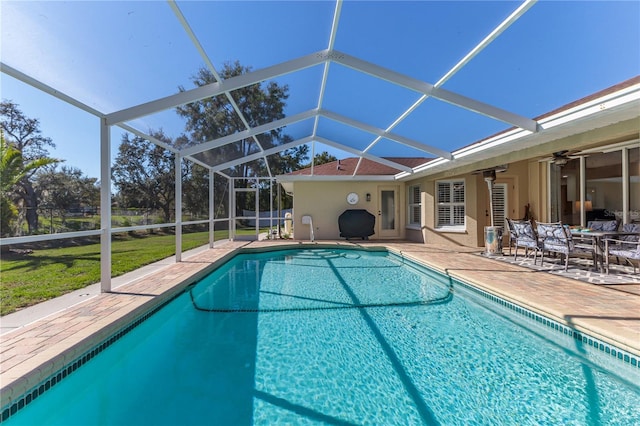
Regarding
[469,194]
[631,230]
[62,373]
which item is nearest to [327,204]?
[469,194]

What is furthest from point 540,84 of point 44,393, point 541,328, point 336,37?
point 44,393

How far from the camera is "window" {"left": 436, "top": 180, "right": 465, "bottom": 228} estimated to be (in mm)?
10828

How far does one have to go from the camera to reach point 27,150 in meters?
4.40

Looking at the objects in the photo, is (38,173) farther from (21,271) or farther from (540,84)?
(540,84)

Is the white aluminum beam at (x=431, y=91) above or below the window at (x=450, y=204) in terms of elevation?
above

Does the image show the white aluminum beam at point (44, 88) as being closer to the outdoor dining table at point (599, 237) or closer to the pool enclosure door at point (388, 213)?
the outdoor dining table at point (599, 237)

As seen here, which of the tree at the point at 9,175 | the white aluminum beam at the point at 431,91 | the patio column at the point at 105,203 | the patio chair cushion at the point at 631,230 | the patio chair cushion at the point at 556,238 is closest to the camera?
the tree at the point at 9,175

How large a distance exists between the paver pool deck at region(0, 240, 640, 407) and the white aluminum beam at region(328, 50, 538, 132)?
2785 millimetres

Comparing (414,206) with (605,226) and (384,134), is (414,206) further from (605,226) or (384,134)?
(605,226)

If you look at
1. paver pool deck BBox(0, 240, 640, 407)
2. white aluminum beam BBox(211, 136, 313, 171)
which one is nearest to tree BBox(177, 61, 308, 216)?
white aluminum beam BBox(211, 136, 313, 171)

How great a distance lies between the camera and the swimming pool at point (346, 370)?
2518 mm

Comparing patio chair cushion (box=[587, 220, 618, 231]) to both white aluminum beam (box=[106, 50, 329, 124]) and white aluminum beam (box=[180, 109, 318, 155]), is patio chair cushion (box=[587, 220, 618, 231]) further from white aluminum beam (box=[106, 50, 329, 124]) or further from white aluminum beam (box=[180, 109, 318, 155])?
white aluminum beam (box=[180, 109, 318, 155])

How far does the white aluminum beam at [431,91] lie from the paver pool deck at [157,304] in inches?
110

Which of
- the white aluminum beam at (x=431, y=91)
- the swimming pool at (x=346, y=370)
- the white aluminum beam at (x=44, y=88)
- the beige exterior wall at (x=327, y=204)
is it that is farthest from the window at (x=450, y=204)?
the white aluminum beam at (x=44, y=88)
